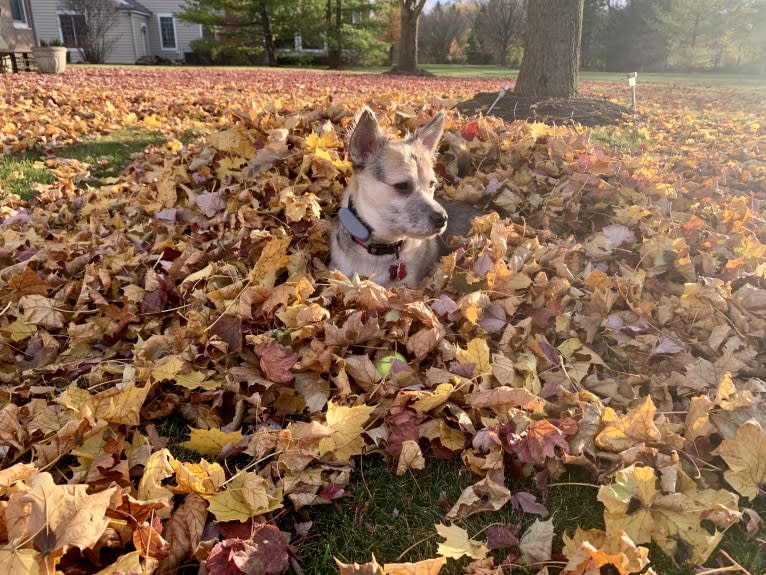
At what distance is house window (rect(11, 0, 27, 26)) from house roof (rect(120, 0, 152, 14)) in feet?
27.2

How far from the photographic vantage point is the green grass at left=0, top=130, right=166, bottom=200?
707cm

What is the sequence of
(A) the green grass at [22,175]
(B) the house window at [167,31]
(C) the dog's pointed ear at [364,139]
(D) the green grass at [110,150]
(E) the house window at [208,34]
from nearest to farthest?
(C) the dog's pointed ear at [364,139]
(A) the green grass at [22,175]
(D) the green grass at [110,150]
(E) the house window at [208,34]
(B) the house window at [167,31]

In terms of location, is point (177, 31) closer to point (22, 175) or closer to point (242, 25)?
point (242, 25)

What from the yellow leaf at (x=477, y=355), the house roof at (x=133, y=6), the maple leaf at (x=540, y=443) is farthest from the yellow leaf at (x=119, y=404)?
the house roof at (x=133, y=6)

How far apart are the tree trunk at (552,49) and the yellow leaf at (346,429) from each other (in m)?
8.14

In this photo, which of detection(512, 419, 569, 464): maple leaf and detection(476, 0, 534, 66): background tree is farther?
detection(476, 0, 534, 66): background tree

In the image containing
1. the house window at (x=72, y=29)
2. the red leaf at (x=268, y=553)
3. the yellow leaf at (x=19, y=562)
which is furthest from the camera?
the house window at (x=72, y=29)

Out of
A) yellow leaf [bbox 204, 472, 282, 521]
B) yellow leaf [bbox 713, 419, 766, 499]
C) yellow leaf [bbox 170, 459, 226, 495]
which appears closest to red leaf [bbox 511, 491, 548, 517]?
yellow leaf [bbox 713, 419, 766, 499]

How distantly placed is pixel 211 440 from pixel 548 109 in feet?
25.8

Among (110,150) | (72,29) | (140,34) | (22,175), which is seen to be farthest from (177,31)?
(22,175)

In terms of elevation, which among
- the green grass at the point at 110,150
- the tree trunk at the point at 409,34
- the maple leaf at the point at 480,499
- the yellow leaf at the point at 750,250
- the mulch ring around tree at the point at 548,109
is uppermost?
the tree trunk at the point at 409,34

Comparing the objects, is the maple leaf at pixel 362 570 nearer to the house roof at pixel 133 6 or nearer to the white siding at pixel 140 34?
the white siding at pixel 140 34

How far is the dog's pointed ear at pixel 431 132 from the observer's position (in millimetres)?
4918

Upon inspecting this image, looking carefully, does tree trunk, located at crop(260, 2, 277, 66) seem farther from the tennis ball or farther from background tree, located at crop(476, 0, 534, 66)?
the tennis ball
